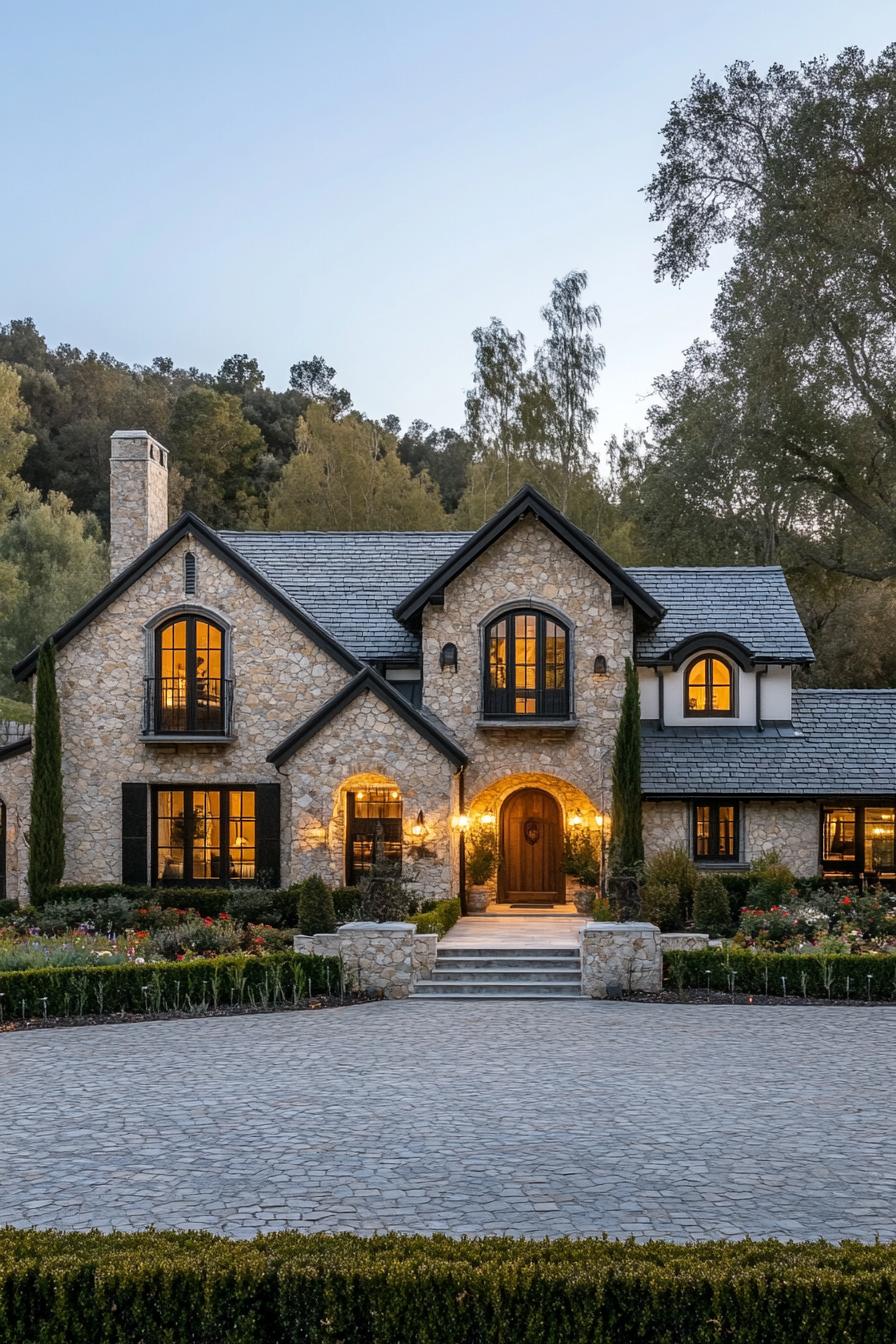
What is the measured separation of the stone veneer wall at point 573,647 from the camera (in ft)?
71.8

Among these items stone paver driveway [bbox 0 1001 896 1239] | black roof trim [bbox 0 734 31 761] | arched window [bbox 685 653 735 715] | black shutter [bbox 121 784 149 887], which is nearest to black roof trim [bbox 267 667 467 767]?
black shutter [bbox 121 784 149 887]

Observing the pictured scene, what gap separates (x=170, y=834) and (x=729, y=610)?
39.6ft

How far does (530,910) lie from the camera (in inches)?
859

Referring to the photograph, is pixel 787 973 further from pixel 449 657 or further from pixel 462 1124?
pixel 449 657

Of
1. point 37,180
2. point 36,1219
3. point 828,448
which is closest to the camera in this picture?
point 36,1219

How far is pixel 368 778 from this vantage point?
66.5ft

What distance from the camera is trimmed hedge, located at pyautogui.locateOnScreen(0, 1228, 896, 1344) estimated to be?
5.29m

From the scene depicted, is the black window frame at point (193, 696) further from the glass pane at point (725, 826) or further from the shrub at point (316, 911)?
the glass pane at point (725, 826)

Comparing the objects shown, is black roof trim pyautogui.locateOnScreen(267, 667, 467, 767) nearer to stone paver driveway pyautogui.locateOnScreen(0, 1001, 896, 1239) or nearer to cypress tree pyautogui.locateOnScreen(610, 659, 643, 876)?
cypress tree pyautogui.locateOnScreen(610, 659, 643, 876)

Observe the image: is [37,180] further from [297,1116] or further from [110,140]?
[297,1116]

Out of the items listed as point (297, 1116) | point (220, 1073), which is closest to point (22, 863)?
point (220, 1073)

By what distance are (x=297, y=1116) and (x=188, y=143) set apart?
2068 cm

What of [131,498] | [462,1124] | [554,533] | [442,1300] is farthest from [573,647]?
[442,1300]

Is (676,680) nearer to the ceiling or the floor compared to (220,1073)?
nearer to the ceiling
